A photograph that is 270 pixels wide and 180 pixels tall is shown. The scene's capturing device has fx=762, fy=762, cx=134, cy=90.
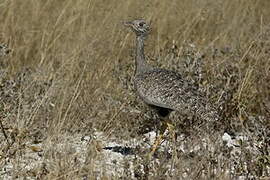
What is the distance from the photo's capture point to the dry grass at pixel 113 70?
4176 mm

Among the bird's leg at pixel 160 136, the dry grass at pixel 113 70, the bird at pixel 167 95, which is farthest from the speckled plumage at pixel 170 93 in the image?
the dry grass at pixel 113 70

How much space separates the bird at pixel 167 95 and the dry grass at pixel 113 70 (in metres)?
0.23

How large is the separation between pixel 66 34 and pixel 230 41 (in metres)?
1.49

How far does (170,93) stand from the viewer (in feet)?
16.0

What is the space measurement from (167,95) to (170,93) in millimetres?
23

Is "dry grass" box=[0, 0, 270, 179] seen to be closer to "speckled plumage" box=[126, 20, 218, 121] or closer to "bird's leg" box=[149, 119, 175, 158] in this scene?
"bird's leg" box=[149, 119, 175, 158]

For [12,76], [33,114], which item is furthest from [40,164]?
[12,76]

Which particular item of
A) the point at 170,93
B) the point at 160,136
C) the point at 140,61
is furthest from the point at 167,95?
the point at 140,61

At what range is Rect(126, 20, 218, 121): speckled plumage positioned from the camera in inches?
187

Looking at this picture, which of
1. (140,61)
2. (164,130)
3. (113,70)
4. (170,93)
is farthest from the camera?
(113,70)

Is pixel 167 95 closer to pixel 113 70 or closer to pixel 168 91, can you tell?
pixel 168 91

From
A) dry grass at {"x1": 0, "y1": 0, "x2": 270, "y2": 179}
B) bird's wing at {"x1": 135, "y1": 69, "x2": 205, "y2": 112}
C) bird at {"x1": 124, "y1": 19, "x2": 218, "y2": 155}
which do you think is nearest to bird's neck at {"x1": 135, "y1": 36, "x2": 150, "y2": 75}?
bird at {"x1": 124, "y1": 19, "x2": 218, "y2": 155}

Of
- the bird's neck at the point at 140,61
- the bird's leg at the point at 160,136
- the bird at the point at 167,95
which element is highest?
the bird's neck at the point at 140,61

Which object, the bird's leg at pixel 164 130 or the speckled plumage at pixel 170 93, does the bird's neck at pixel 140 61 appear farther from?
the bird's leg at pixel 164 130
